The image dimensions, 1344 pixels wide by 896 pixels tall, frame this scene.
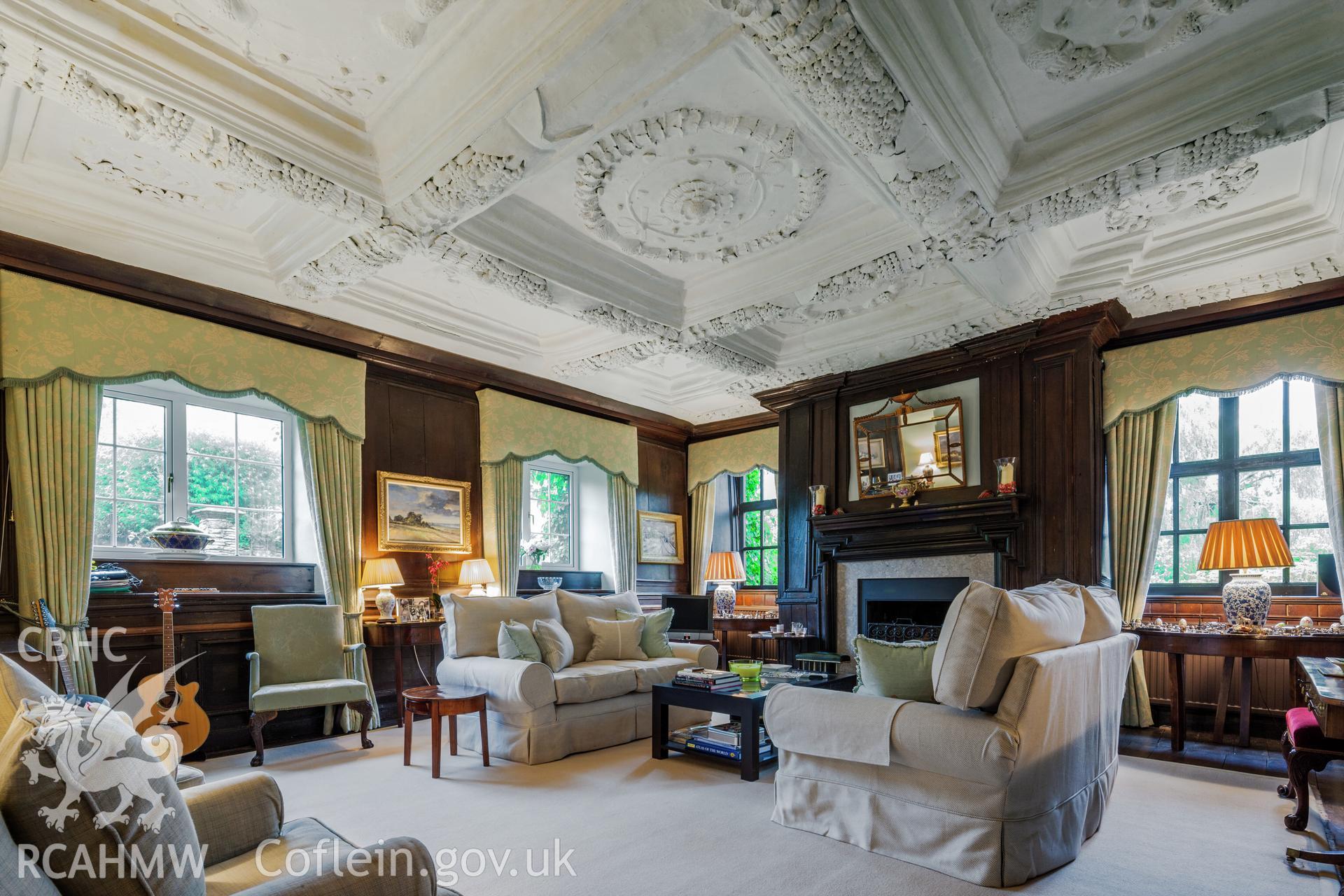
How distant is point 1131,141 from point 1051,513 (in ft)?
9.99

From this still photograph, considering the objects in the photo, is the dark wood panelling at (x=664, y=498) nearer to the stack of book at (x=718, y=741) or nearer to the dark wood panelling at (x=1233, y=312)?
the stack of book at (x=718, y=741)

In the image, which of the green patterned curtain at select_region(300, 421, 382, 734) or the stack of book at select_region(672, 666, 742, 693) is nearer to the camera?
the stack of book at select_region(672, 666, 742, 693)

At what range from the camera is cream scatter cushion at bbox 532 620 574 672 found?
511 cm

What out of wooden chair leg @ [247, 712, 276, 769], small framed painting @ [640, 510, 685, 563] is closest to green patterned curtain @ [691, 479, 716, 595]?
small framed painting @ [640, 510, 685, 563]

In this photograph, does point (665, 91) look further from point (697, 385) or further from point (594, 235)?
point (697, 385)

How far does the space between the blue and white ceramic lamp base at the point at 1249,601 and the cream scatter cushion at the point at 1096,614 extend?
156 centimetres

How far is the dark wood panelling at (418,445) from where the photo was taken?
6.16m

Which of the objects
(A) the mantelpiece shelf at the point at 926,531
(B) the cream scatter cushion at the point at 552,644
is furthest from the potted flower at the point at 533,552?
(A) the mantelpiece shelf at the point at 926,531

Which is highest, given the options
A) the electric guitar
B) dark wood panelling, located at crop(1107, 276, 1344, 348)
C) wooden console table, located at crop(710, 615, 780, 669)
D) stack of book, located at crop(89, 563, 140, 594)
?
dark wood panelling, located at crop(1107, 276, 1344, 348)

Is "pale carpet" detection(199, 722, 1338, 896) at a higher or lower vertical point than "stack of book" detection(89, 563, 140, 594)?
lower

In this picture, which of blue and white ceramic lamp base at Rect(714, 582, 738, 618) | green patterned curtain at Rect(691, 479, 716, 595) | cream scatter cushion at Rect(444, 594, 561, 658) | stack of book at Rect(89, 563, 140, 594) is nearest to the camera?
stack of book at Rect(89, 563, 140, 594)

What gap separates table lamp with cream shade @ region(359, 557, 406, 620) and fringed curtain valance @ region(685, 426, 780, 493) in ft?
13.7

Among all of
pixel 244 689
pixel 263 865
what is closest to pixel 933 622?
pixel 244 689

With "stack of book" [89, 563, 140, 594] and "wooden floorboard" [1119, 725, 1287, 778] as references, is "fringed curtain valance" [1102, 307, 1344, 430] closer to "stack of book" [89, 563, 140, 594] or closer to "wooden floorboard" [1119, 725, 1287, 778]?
"wooden floorboard" [1119, 725, 1287, 778]
